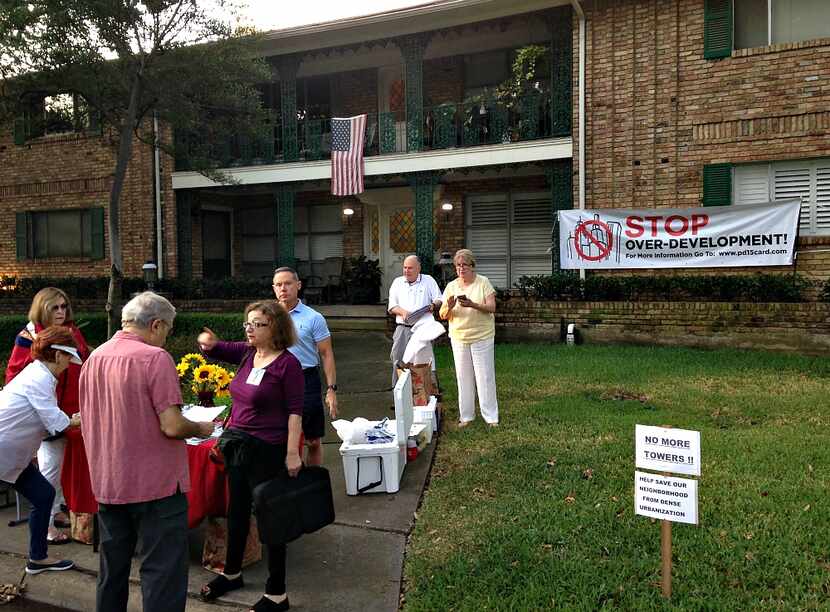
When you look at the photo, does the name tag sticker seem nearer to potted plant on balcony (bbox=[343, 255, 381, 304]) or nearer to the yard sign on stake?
the yard sign on stake

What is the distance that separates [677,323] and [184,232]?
11.4m

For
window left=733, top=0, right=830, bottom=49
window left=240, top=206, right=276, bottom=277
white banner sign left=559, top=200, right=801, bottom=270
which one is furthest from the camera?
window left=240, top=206, right=276, bottom=277

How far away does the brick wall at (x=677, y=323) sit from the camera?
33.2 ft

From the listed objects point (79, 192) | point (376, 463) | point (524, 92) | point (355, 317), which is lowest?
point (376, 463)

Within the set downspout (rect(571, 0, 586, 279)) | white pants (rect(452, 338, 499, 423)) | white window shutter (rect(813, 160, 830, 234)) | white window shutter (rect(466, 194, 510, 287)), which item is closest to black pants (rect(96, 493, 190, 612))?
white pants (rect(452, 338, 499, 423))

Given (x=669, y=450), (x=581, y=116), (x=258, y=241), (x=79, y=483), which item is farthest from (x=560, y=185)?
(x=79, y=483)

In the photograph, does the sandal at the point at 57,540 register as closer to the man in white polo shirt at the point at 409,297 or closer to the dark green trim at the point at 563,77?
the man in white polo shirt at the point at 409,297

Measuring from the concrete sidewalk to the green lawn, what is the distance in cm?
15

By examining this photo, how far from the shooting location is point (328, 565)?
12.8 ft

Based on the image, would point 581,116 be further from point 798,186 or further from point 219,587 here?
point 219,587

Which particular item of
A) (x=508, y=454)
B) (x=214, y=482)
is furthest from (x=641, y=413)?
(x=214, y=482)

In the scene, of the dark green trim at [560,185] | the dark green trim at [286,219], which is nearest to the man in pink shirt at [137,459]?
the dark green trim at [560,185]

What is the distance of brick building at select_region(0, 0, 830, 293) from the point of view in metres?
11.4

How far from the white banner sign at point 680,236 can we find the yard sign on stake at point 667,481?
8.93 m
